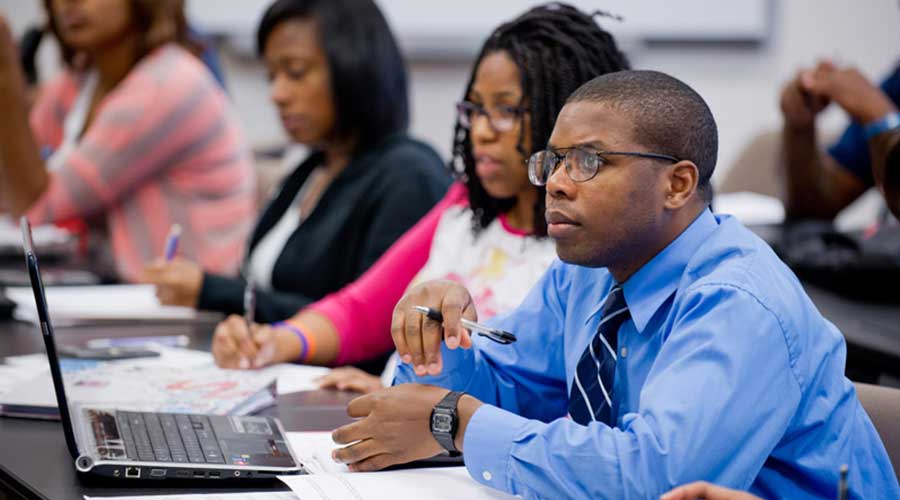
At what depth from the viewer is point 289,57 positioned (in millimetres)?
2363

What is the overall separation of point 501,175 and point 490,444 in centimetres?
67

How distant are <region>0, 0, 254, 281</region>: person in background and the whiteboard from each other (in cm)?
177

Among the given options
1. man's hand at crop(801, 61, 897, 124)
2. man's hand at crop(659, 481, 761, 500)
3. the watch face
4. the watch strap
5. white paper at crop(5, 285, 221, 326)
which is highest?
man's hand at crop(801, 61, 897, 124)

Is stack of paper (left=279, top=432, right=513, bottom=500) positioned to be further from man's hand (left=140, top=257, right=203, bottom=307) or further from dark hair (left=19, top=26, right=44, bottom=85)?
dark hair (left=19, top=26, right=44, bottom=85)

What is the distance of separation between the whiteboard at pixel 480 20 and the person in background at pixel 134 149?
1.77m

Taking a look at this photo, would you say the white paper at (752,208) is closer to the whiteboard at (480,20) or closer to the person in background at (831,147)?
the person in background at (831,147)

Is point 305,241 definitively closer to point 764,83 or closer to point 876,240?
point 876,240

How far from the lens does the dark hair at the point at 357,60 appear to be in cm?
236

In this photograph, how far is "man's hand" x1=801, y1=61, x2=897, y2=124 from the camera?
95.1 inches

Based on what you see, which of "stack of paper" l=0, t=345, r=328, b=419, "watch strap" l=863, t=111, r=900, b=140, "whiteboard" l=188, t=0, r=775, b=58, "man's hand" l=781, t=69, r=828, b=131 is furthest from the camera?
"whiteboard" l=188, t=0, r=775, b=58

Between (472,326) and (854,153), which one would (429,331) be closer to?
(472,326)

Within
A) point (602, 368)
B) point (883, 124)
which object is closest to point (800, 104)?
point (883, 124)

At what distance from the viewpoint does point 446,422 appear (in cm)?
120

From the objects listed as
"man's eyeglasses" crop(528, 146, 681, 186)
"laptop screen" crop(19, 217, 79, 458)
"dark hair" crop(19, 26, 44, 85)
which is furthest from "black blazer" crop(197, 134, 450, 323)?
"dark hair" crop(19, 26, 44, 85)
